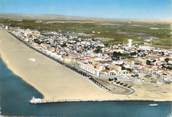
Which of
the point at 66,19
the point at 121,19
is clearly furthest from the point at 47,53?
the point at 121,19

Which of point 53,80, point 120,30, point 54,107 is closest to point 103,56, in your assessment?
point 120,30

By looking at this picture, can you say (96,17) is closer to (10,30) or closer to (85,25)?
(85,25)

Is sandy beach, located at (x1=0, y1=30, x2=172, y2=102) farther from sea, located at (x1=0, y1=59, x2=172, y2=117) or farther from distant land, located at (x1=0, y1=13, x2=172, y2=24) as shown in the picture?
distant land, located at (x1=0, y1=13, x2=172, y2=24)

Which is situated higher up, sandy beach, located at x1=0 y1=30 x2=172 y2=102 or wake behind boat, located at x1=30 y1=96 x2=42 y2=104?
sandy beach, located at x1=0 y1=30 x2=172 y2=102

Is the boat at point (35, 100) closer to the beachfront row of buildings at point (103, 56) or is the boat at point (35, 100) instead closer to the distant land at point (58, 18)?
the beachfront row of buildings at point (103, 56)

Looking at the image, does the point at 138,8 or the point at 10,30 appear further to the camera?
the point at 10,30

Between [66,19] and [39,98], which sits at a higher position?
[66,19]

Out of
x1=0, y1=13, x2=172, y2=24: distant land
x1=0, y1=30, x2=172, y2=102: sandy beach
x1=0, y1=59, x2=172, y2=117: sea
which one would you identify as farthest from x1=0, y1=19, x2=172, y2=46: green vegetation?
x1=0, y1=59, x2=172, y2=117: sea

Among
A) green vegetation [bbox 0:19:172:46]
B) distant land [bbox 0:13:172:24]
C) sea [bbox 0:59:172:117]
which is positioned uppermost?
distant land [bbox 0:13:172:24]
